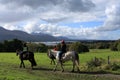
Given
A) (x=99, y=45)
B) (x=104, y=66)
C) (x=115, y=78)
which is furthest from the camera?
(x=99, y=45)

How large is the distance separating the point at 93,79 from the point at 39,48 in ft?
218

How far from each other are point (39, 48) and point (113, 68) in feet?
200

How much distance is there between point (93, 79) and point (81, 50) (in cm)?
6130

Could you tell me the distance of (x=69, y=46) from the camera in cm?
8812

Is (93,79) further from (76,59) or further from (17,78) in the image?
(17,78)

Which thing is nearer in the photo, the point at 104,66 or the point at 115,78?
the point at 115,78

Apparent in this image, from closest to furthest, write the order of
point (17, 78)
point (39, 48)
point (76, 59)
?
point (17, 78)
point (76, 59)
point (39, 48)

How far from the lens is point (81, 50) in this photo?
90.2 m

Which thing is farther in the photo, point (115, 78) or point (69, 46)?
point (69, 46)

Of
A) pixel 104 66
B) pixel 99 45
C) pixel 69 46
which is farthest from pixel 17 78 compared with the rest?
pixel 99 45

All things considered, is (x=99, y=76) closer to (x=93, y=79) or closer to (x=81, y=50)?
(x=93, y=79)

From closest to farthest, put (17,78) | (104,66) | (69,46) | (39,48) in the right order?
(17,78) → (104,66) → (69,46) → (39,48)

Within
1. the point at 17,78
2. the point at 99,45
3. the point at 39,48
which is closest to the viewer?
the point at 17,78

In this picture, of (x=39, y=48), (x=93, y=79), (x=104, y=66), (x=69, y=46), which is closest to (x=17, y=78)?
(x=93, y=79)
